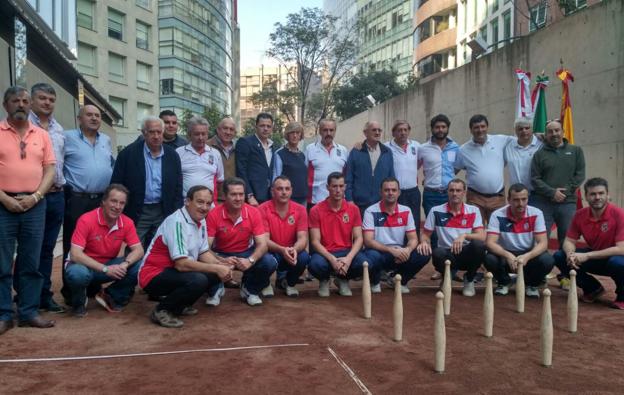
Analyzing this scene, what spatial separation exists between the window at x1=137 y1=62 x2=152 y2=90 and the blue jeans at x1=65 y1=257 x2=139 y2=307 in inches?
1415

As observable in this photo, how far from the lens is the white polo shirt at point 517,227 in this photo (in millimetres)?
7148

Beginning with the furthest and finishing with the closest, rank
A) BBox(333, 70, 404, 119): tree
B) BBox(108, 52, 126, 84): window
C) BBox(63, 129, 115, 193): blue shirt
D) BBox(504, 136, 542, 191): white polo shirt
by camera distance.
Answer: BBox(333, 70, 404, 119): tree
BBox(108, 52, 126, 84): window
BBox(504, 136, 542, 191): white polo shirt
BBox(63, 129, 115, 193): blue shirt

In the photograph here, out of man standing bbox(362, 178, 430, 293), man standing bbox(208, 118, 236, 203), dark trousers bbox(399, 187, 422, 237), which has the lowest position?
man standing bbox(362, 178, 430, 293)

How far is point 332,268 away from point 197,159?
2317mm

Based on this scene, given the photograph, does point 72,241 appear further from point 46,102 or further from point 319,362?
point 319,362

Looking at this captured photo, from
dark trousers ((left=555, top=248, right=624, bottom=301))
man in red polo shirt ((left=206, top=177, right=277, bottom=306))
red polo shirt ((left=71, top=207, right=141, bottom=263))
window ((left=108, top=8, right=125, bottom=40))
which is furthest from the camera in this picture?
window ((left=108, top=8, right=125, bottom=40))

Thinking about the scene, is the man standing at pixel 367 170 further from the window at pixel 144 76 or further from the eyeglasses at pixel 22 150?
the window at pixel 144 76

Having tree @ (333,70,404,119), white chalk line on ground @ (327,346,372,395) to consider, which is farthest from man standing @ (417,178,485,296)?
tree @ (333,70,404,119)

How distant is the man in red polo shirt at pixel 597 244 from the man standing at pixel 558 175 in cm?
50

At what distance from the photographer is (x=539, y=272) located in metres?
7.02

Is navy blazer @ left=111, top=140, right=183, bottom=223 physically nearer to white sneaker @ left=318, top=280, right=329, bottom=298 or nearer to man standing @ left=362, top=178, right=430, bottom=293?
white sneaker @ left=318, top=280, right=329, bottom=298

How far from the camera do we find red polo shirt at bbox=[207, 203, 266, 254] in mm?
6684

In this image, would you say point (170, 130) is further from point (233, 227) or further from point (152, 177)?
point (233, 227)

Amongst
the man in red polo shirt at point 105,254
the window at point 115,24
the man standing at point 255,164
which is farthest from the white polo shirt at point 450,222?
the window at point 115,24
